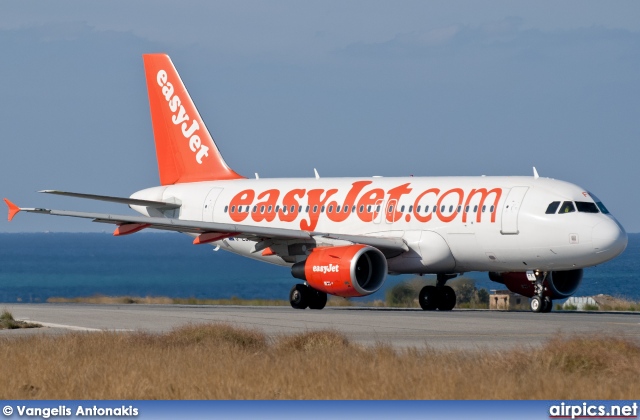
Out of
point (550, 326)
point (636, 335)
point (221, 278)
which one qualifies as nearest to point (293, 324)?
point (550, 326)

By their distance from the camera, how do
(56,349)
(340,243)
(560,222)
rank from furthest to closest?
(340,243) → (560,222) → (56,349)

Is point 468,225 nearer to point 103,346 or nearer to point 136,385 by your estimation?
point 103,346

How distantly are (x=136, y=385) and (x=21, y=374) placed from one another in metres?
2.20

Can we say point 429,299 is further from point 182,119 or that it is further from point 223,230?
point 182,119

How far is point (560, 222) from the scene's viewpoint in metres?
32.5

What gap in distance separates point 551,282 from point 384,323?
793cm

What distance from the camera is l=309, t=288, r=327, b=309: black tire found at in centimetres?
3619

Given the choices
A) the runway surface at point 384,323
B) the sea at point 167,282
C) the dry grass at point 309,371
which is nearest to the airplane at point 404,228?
the runway surface at point 384,323

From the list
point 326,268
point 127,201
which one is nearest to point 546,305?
point 326,268

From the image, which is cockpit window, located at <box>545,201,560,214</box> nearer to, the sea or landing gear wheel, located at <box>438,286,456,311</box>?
landing gear wheel, located at <box>438,286,456,311</box>

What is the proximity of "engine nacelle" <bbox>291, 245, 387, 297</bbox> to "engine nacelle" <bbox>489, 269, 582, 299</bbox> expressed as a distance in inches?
168

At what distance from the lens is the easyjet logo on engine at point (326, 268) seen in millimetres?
33281

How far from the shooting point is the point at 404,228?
35562 mm

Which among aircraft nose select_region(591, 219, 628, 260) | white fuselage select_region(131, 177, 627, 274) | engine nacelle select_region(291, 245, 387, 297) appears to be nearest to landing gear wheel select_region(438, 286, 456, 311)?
white fuselage select_region(131, 177, 627, 274)
